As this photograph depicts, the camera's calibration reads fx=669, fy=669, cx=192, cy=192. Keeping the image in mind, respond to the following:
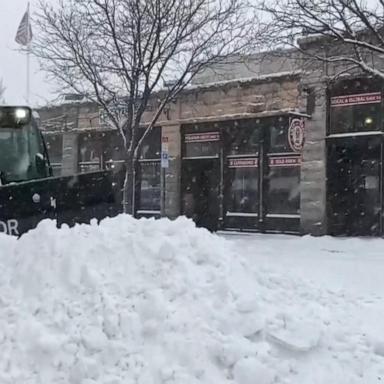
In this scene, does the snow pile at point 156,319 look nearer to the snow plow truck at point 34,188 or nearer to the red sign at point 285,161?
the snow plow truck at point 34,188

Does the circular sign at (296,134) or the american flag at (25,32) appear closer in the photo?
the circular sign at (296,134)

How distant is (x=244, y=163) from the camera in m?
21.7

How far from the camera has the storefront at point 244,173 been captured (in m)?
20.4

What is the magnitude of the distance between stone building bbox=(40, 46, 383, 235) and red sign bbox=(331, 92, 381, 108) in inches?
1.1

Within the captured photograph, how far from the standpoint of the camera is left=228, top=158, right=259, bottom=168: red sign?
21.4m

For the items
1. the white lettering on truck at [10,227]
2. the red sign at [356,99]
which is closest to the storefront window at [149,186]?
the red sign at [356,99]

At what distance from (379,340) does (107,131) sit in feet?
70.2

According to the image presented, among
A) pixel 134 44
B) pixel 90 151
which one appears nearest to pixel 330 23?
pixel 134 44

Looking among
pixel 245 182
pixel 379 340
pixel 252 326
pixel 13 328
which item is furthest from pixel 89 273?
pixel 245 182

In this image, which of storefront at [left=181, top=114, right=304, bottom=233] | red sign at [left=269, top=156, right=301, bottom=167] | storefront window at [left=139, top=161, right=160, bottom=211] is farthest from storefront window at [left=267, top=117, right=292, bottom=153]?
storefront window at [left=139, top=161, right=160, bottom=211]

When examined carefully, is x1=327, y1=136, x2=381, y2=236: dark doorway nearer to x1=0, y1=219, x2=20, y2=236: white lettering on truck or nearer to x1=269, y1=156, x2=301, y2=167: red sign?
x1=269, y1=156, x2=301, y2=167: red sign

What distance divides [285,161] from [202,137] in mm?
3585

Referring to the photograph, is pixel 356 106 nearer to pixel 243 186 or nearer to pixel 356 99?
pixel 356 99

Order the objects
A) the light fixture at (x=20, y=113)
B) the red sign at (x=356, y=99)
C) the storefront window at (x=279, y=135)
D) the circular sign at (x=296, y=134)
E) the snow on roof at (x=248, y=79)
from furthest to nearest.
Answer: the storefront window at (x=279, y=135) < the snow on roof at (x=248, y=79) < the circular sign at (x=296, y=134) < the red sign at (x=356, y=99) < the light fixture at (x=20, y=113)
